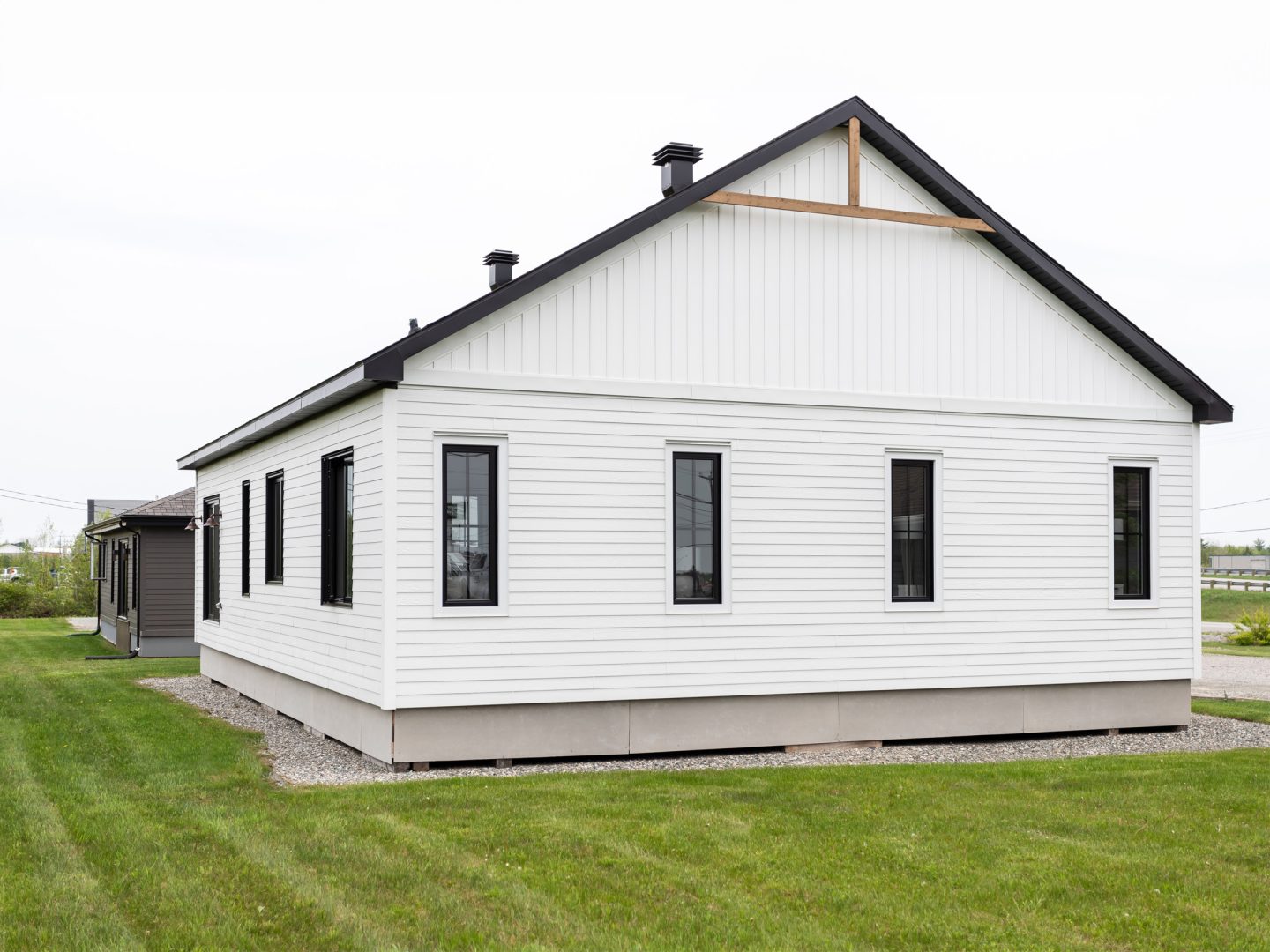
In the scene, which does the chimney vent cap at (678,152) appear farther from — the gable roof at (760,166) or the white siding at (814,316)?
the white siding at (814,316)

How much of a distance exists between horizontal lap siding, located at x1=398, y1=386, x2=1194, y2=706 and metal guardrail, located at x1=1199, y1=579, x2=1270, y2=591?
42578 mm

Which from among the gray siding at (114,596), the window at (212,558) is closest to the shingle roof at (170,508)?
the gray siding at (114,596)

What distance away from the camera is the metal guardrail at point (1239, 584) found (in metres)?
53.6

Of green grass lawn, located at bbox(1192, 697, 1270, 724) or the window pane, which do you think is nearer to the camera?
the window pane

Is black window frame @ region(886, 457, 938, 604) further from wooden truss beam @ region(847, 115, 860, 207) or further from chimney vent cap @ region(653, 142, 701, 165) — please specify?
chimney vent cap @ region(653, 142, 701, 165)

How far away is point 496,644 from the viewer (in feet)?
39.3

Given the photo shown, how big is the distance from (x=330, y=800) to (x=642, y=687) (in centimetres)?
350

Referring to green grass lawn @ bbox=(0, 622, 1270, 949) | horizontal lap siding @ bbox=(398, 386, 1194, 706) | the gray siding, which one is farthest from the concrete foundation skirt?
the gray siding

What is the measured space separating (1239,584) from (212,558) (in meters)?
47.8

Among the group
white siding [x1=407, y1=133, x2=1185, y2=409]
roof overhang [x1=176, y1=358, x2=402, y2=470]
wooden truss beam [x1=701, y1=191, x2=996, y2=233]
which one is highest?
wooden truss beam [x1=701, y1=191, x2=996, y2=233]

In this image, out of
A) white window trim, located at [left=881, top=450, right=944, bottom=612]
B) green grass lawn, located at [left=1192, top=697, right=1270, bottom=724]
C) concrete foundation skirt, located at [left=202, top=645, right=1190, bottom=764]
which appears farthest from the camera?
green grass lawn, located at [left=1192, top=697, right=1270, bottom=724]

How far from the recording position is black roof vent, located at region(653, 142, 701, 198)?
12883mm

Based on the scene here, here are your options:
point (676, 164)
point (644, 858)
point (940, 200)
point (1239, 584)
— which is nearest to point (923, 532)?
point (940, 200)

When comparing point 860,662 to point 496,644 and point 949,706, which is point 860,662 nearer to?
point 949,706
